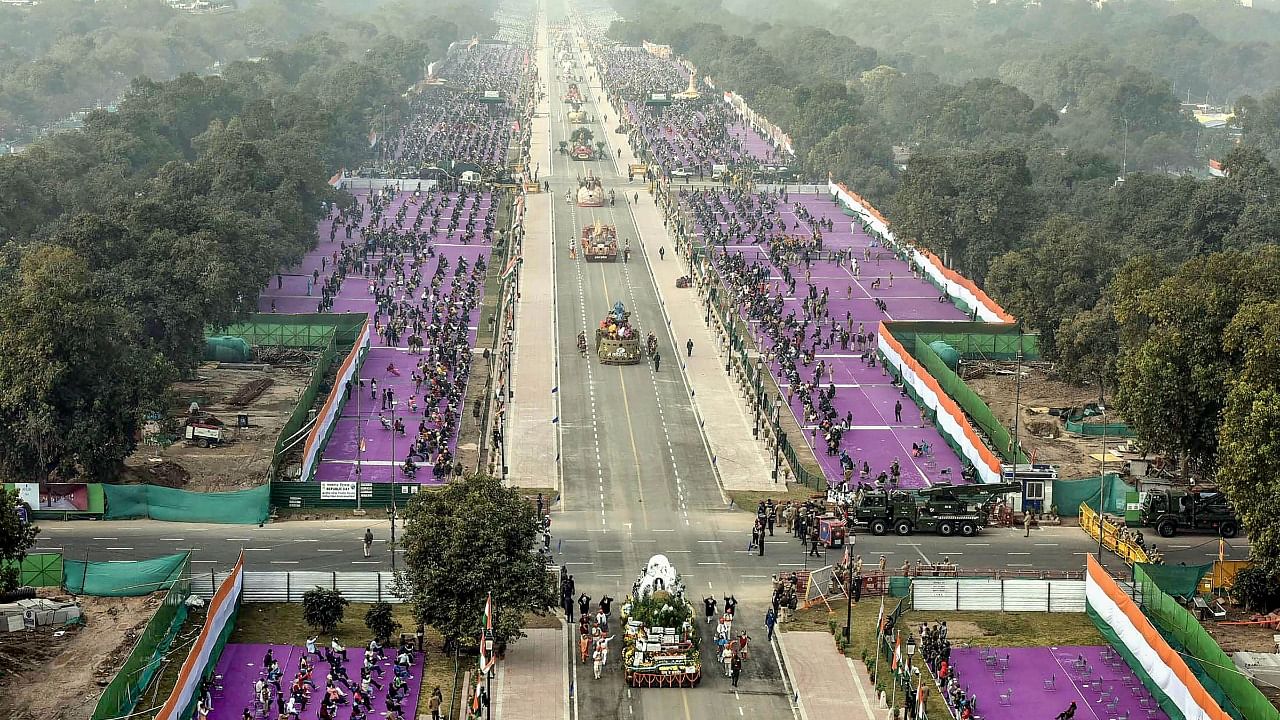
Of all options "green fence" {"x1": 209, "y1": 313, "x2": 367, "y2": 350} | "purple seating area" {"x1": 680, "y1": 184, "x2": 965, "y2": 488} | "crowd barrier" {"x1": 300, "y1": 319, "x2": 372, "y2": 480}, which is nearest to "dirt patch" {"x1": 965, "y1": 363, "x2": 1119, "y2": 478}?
"purple seating area" {"x1": 680, "y1": 184, "x2": 965, "y2": 488}

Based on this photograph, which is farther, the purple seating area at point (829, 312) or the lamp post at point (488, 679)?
the purple seating area at point (829, 312)

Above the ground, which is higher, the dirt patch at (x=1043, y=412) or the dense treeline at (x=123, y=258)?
the dense treeline at (x=123, y=258)

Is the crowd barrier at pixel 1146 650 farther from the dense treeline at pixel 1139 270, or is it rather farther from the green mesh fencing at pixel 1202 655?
the dense treeline at pixel 1139 270

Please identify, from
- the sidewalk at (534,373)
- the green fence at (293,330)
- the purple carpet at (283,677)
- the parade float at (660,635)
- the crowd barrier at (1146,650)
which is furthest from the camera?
the green fence at (293,330)

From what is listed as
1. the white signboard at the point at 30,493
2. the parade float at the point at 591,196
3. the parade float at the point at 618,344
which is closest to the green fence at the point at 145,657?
the white signboard at the point at 30,493

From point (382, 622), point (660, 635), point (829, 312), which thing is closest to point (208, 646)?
point (382, 622)

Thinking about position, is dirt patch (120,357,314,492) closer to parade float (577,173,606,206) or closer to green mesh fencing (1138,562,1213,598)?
green mesh fencing (1138,562,1213,598)

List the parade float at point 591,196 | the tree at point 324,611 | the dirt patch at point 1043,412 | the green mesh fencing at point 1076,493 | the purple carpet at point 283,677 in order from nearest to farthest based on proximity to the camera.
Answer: the purple carpet at point 283,677 < the tree at point 324,611 < the green mesh fencing at point 1076,493 < the dirt patch at point 1043,412 < the parade float at point 591,196
